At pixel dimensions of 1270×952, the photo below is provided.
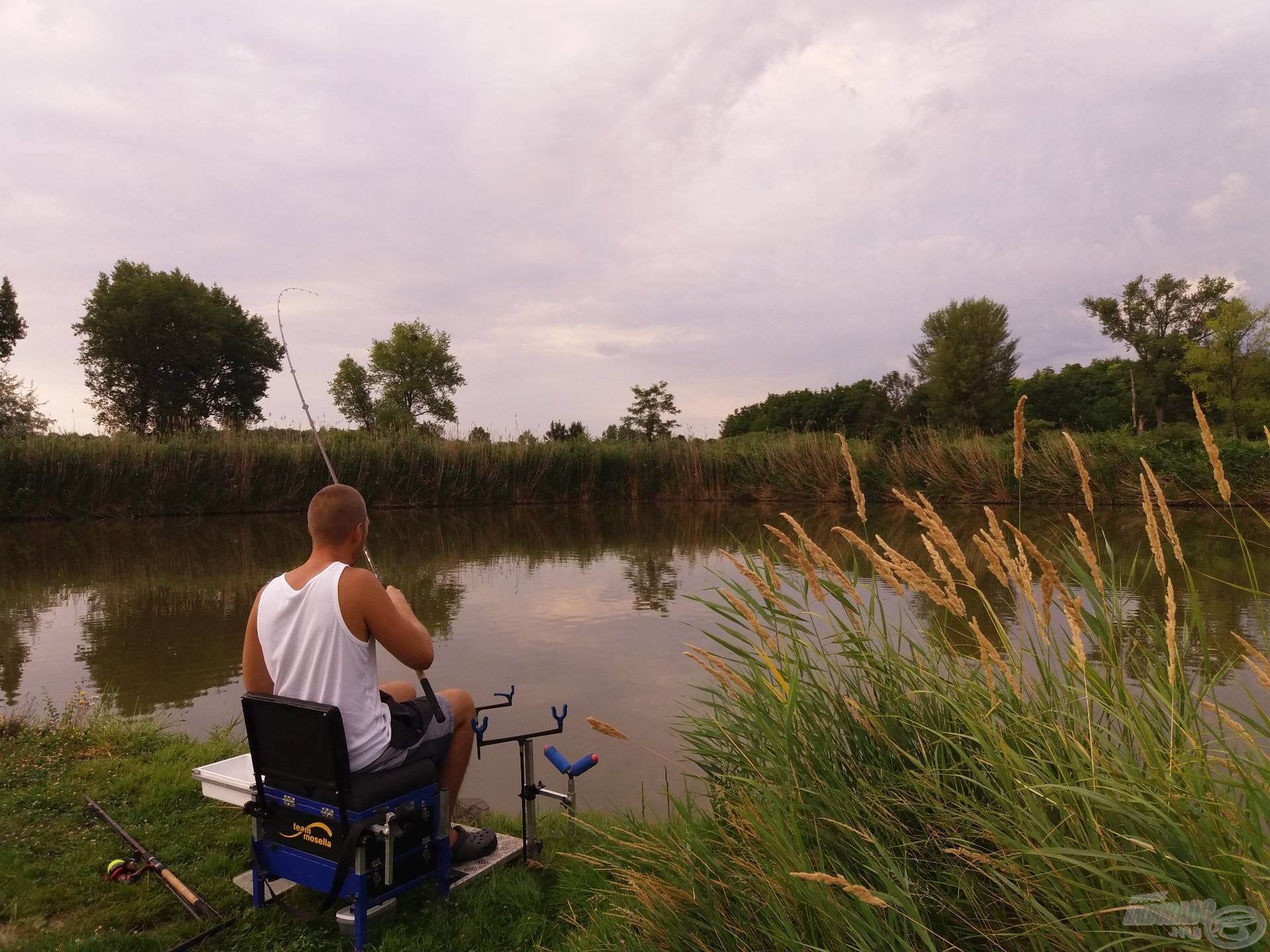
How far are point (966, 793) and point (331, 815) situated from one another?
1.97 meters

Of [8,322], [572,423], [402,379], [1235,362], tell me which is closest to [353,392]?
[402,379]

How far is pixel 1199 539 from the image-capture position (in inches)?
517

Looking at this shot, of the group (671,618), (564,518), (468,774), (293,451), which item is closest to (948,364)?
(564,518)

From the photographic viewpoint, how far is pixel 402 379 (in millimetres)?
52594

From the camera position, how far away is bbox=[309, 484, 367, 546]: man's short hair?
2.87m

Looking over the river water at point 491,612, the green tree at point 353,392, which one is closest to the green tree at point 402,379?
the green tree at point 353,392

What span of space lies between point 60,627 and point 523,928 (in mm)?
7448

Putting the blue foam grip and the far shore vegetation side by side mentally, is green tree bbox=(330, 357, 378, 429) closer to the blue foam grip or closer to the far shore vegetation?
the far shore vegetation

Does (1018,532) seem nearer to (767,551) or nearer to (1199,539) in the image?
(767,551)

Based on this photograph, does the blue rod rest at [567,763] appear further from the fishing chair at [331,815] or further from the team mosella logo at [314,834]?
the team mosella logo at [314,834]

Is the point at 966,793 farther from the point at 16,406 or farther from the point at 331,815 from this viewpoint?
the point at 16,406

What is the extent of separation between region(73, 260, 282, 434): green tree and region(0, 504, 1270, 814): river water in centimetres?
2932

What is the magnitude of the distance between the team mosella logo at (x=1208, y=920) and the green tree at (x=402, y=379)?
2035 inches

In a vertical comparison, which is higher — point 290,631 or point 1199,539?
point 290,631
